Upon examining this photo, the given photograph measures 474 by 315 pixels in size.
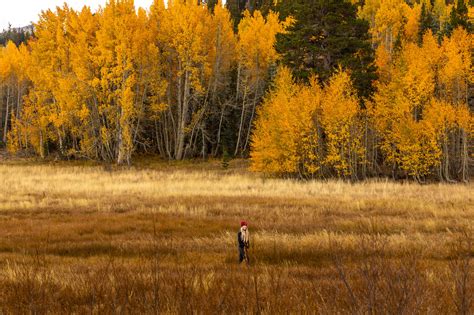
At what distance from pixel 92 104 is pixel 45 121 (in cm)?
544

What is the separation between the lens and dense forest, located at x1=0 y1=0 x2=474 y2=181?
2903cm

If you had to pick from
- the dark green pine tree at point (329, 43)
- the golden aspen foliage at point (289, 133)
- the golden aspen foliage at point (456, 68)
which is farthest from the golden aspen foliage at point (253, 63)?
the golden aspen foliage at point (456, 68)

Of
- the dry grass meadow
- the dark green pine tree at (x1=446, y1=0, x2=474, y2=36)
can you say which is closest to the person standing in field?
the dry grass meadow

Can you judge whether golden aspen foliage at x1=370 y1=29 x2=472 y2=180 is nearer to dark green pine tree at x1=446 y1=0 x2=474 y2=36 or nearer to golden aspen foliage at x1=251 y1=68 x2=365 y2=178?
golden aspen foliage at x1=251 y1=68 x2=365 y2=178

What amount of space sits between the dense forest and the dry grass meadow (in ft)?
17.5

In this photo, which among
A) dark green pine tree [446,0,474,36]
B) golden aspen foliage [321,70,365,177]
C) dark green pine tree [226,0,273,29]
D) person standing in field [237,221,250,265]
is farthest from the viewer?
dark green pine tree [226,0,273,29]

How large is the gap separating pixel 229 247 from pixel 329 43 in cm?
2607

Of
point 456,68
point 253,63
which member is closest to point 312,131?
point 456,68

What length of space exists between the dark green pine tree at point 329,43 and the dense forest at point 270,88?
11 cm

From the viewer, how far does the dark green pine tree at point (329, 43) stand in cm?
3195

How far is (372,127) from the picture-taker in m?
31.0

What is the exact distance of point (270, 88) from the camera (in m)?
38.0

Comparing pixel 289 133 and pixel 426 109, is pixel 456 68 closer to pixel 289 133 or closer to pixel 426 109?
pixel 426 109

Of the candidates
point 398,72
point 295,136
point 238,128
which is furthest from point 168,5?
point 398,72
